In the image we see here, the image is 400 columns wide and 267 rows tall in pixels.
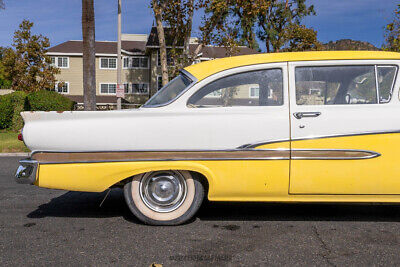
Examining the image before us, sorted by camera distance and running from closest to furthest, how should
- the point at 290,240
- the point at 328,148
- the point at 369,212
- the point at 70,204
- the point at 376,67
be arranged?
the point at 290,240 → the point at 328,148 → the point at 376,67 → the point at 369,212 → the point at 70,204

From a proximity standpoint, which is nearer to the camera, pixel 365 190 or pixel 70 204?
pixel 365 190

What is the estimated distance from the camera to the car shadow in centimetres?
441

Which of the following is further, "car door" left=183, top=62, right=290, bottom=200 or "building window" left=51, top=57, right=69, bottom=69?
"building window" left=51, top=57, right=69, bottom=69

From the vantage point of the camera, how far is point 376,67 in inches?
163

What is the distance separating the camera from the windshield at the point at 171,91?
416 cm

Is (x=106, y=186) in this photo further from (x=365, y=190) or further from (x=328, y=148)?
(x=365, y=190)

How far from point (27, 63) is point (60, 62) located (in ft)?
15.0

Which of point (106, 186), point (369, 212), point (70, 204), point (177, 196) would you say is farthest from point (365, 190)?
point (70, 204)

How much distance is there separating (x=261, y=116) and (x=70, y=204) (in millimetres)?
2760

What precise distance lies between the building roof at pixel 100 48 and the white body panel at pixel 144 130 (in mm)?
37087

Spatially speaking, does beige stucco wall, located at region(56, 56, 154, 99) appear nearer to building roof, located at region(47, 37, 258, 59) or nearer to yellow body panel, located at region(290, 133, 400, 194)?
Answer: building roof, located at region(47, 37, 258, 59)

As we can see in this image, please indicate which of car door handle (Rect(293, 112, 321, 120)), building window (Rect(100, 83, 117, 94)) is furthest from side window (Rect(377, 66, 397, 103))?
building window (Rect(100, 83, 117, 94))

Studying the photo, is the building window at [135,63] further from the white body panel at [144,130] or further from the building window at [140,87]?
the white body panel at [144,130]

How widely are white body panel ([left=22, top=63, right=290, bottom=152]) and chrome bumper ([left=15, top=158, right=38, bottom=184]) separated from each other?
152 mm
